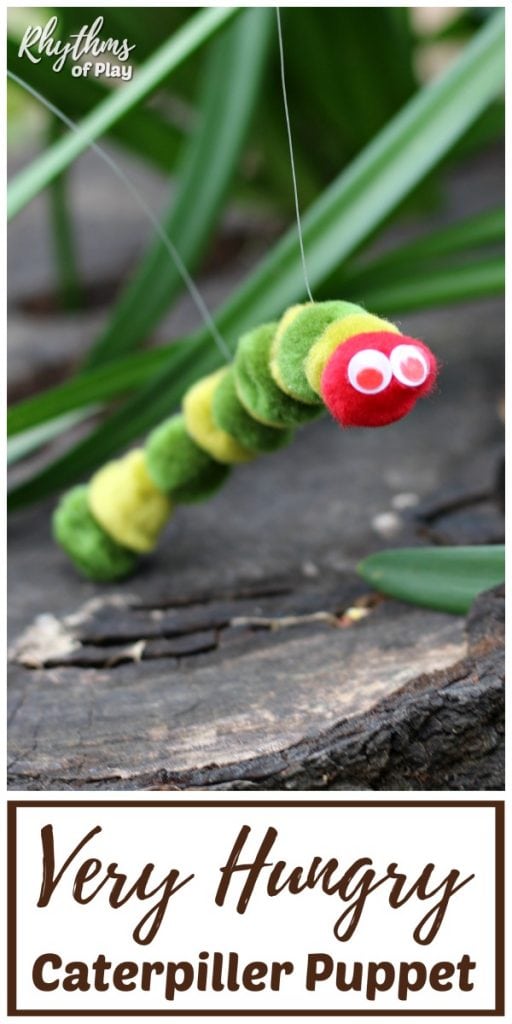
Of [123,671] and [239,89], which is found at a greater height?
[239,89]

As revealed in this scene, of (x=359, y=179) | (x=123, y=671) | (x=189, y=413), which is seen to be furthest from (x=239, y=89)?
(x=123, y=671)

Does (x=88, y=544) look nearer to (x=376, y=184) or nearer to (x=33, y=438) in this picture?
(x=33, y=438)

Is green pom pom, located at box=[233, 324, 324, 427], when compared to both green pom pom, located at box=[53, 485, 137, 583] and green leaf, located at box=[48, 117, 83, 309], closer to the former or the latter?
green pom pom, located at box=[53, 485, 137, 583]

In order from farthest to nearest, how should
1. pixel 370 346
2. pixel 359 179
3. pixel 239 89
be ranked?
pixel 239 89 → pixel 359 179 → pixel 370 346

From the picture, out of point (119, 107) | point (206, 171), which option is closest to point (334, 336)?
point (119, 107)

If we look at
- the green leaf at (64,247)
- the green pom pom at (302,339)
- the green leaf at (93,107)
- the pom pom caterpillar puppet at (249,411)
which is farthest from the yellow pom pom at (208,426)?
the green leaf at (64,247)

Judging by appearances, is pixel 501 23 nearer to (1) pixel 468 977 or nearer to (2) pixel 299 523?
(2) pixel 299 523

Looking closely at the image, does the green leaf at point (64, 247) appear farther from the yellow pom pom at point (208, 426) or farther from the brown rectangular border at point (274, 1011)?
the brown rectangular border at point (274, 1011)
